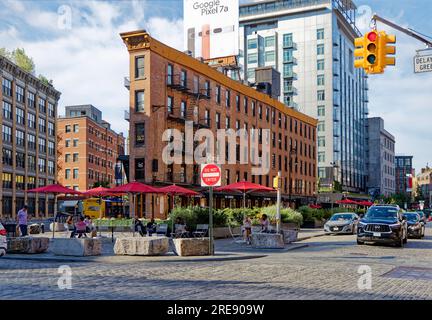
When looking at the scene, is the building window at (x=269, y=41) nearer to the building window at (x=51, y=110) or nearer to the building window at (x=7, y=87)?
the building window at (x=51, y=110)

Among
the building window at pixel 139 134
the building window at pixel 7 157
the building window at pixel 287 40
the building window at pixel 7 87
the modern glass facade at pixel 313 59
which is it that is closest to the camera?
the building window at pixel 139 134

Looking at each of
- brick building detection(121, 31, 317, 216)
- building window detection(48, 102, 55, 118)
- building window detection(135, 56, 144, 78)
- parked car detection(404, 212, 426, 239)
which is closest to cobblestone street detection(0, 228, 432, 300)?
parked car detection(404, 212, 426, 239)

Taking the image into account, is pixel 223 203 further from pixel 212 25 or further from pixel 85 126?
pixel 85 126

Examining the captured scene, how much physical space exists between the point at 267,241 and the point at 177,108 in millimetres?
30221

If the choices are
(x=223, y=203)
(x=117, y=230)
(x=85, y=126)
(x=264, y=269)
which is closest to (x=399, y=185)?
(x=85, y=126)

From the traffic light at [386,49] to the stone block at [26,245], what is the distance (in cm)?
1352

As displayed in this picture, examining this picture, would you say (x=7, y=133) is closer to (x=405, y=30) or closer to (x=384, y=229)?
(x=384, y=229)

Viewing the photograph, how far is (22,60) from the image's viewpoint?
248ft

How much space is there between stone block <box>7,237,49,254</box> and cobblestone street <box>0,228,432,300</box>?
1.76m

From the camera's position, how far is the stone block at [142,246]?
18.3m

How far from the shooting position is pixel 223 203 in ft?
198

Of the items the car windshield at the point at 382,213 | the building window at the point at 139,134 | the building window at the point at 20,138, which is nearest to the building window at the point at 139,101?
the building window at the point at 139,134

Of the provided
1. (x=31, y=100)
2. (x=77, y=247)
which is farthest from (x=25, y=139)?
(x=77, y=247)

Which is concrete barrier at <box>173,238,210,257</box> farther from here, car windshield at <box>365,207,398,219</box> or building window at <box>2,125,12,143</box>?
building window at <box>2,125,12,143</box>
